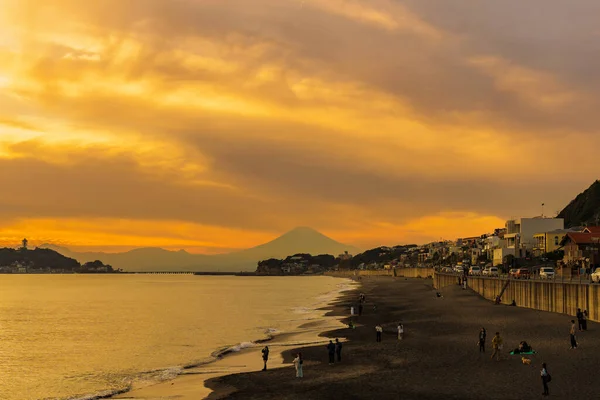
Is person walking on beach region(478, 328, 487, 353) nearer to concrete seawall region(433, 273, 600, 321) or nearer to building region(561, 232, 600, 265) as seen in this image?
concrete seawall region(433, 273, 600, 321)

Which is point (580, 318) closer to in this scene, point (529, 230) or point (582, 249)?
point (582, 249)

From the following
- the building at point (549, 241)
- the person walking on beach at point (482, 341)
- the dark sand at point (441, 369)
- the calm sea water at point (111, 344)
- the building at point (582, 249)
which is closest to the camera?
the dark sand at point (441, 369)

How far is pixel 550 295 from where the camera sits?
62.0 m

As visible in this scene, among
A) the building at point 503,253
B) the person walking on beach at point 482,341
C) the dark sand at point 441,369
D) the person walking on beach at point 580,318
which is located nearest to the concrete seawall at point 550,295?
the dark sand at point 441,369

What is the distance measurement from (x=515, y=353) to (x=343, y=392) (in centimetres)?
1340

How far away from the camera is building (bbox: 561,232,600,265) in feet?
385

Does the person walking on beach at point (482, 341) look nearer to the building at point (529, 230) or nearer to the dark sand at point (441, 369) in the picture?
the dark sand at point (441, 369)

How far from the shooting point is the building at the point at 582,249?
117356 mm

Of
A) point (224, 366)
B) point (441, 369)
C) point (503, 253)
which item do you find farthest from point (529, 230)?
point (441, 369)

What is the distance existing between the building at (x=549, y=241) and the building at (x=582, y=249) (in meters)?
14.4

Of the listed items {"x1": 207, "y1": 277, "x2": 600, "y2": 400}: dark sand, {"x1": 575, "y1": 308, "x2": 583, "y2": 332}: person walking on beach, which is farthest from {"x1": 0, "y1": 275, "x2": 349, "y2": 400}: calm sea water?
{"x1": 575, "y1": 308, "x2": 583, "y2": 332}: person walking on beach

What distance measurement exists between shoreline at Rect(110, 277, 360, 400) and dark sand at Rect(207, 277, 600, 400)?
1.17 meters

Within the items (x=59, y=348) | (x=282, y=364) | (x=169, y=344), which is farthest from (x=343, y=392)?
(x=59, y=348)

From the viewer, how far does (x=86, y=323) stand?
91.2 meters
